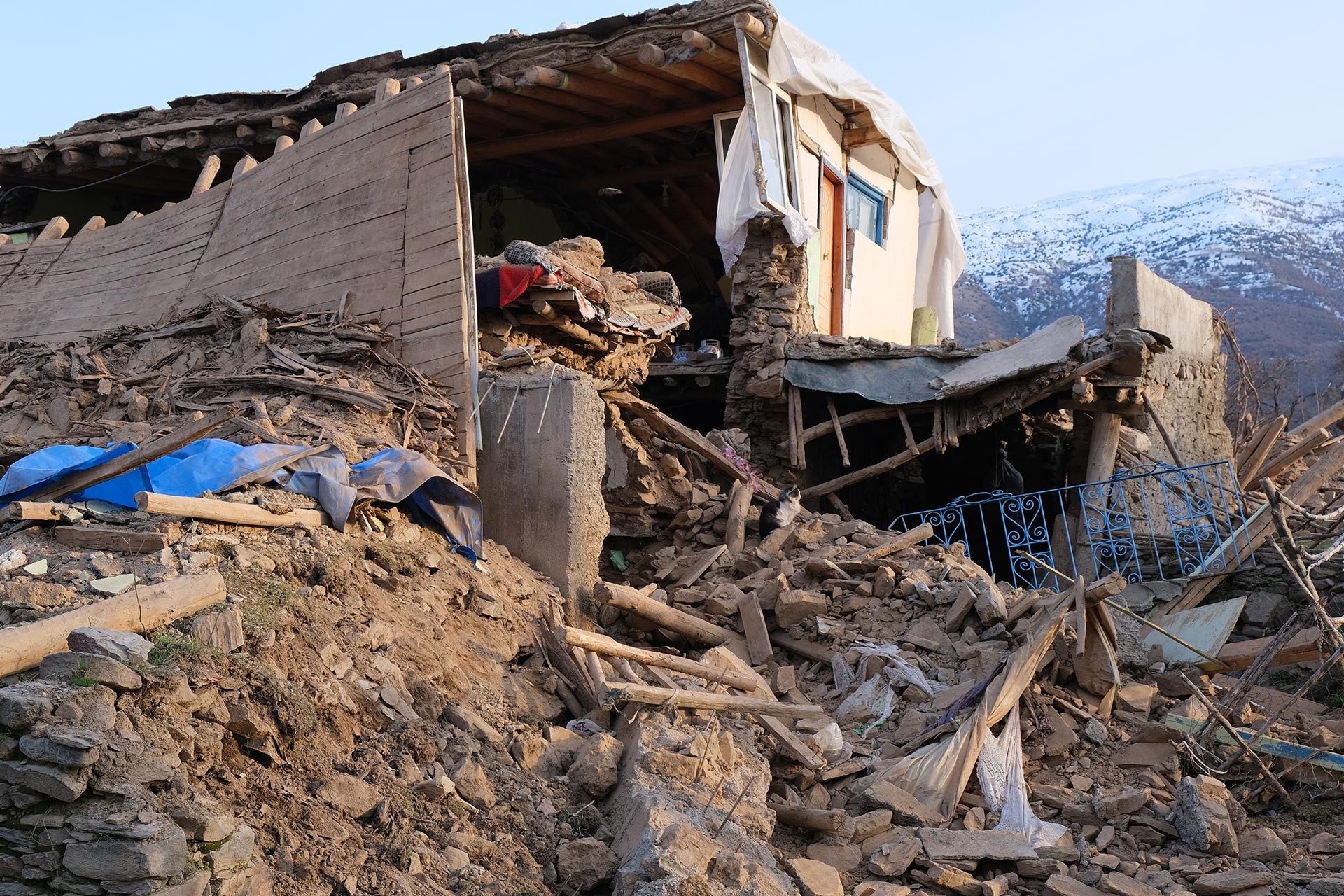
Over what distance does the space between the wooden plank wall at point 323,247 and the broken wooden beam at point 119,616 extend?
118 inches

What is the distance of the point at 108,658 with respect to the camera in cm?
327

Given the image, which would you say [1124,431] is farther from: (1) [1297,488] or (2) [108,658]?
(2) [108,658]

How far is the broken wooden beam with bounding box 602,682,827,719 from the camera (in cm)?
491

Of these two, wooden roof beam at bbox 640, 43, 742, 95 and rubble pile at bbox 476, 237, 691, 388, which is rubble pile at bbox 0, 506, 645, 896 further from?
wooden roof beam at bbox 640, 43, 742, 95

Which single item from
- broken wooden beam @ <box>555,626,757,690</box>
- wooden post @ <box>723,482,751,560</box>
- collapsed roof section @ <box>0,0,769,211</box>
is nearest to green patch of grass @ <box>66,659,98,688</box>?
broken wooden beam @ <box>555,626,757,690</box>

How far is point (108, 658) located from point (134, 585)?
0.69 meters

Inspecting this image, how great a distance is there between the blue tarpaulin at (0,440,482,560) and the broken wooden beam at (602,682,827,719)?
60.1 inches

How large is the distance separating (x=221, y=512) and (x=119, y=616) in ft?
3.60

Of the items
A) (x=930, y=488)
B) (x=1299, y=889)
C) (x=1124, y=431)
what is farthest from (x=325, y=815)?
(x=930, y=488)

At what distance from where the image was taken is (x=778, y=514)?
27.2 ft

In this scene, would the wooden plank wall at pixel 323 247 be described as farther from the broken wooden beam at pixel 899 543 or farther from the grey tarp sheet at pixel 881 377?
the grey tarp sheet at pixel 881 377

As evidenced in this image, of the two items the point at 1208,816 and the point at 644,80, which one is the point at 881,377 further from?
the point at 1208,816

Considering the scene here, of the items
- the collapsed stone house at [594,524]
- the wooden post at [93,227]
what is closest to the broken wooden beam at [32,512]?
the collapsed stone house at [594,524]

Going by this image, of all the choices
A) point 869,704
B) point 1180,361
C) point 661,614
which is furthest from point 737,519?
point 1180,361
